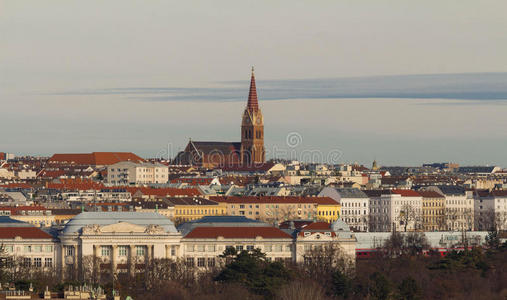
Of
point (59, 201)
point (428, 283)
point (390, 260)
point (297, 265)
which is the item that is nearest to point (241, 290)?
point (428, 283)

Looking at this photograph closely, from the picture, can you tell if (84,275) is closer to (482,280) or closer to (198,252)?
(198,252)

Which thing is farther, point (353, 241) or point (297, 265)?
point (353, 241)

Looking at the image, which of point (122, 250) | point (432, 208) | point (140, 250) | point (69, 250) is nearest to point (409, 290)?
point (140, 250)

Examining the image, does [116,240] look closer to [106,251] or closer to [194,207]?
[106,251]

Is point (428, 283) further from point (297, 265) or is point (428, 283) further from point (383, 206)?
point (383, 206)

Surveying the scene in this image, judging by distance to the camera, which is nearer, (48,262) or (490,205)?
(48,262)

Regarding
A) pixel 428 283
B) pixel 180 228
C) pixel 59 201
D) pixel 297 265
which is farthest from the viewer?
pixel 59 201

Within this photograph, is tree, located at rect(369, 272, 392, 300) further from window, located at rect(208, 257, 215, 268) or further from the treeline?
window, located at rect(208, 257, 215, 268)

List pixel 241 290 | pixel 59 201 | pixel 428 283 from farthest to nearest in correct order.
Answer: pixel 59 201, pixel 428 283, pixel 241 290
